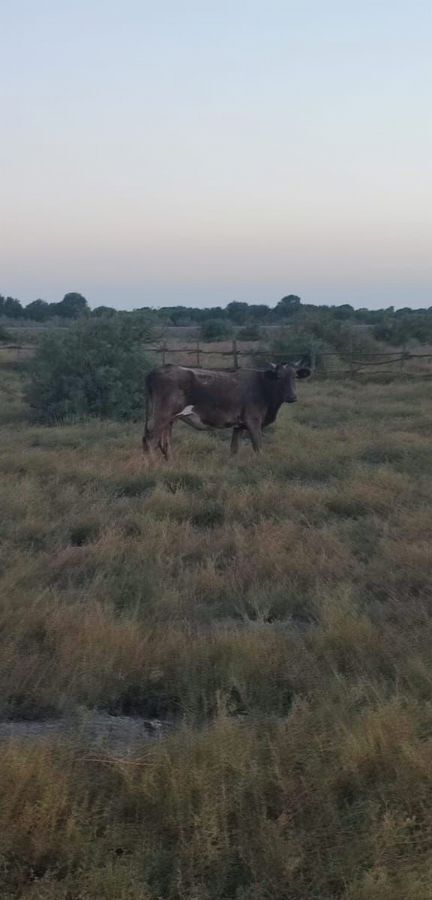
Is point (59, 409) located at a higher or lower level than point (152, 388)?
lower

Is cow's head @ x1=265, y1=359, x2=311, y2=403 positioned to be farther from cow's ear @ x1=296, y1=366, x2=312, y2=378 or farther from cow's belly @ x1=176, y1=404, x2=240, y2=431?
cow's belly @ x1=176, y1=404, x2=240, y2=431

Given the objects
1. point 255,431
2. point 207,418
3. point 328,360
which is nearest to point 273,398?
point 255,431

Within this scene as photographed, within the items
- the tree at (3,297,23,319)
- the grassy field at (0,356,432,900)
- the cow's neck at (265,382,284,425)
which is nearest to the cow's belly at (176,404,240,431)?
the cow's neck at (265,382,284,425)

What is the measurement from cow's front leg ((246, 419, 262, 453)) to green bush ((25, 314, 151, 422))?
19.4ft

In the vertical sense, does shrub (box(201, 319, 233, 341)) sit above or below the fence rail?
below

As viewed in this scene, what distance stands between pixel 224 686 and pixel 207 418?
9858 mm

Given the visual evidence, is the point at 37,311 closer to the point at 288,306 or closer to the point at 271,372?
the point at 288,306

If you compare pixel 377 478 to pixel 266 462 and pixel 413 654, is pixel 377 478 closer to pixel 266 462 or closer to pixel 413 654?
pixel 266 462

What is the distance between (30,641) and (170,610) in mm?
1186

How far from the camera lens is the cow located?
14.2 metres

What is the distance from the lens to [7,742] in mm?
4086

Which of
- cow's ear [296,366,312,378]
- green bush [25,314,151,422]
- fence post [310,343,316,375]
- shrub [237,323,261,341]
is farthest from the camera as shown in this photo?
shrub [237,323,261,341]

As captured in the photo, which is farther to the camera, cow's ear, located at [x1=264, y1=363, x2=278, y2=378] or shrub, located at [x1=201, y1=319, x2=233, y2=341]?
shrub, located at [x1=201, y1=319, x2=233, y2=341]

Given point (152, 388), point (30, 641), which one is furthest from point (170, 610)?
point (152, 388)
